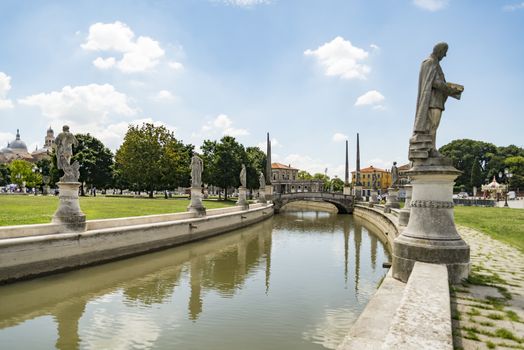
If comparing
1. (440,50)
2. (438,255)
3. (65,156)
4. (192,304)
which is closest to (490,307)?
(438,255)

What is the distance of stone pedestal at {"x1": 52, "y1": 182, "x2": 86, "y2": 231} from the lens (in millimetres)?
12383

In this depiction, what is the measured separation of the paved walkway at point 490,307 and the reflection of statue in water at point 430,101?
2560mm

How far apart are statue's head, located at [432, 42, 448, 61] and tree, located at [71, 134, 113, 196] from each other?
50.2 m

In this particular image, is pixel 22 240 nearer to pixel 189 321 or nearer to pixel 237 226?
pixel 189 321

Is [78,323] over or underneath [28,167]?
underneath

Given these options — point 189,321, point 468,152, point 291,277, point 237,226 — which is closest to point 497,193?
point 468,152

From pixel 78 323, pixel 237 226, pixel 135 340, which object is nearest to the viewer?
pixel 135 340

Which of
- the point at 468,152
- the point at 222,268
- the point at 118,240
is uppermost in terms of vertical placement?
the point at 468,152

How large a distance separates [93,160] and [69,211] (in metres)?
41.9

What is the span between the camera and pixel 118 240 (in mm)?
13961

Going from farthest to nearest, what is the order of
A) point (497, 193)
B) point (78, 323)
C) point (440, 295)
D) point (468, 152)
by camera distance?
point (468, 152) → point (497, 193) → point (78, 323) → point (440, 295)

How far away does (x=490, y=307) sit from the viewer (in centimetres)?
498

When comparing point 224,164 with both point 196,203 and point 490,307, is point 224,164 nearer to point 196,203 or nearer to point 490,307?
point 196,203

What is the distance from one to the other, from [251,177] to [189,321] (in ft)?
168
